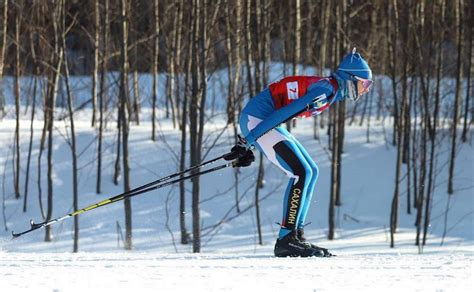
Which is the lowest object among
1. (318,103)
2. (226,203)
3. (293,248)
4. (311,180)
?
(226,203)

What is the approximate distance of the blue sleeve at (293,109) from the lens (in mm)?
6578

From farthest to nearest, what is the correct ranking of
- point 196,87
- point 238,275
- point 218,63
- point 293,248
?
1. point 218,63
2. point 196,87
3. point 293,248
4. point 238,275

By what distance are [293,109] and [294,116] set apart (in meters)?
0.08

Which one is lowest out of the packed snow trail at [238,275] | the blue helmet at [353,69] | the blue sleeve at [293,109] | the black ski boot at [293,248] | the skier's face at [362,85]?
the black ski boot at [293,248]

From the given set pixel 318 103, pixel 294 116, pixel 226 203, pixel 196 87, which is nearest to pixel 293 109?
pixel 294 116

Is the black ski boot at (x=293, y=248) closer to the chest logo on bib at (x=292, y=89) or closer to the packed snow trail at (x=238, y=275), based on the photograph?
the packed snow trail at (x=238, y=275)

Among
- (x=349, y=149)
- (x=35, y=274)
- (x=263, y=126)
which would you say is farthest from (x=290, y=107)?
(x=349, y=149)

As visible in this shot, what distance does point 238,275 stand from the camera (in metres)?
5.04

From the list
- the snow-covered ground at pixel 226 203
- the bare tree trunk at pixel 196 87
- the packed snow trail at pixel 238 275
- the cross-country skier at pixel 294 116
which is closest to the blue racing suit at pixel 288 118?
the cross-country skier at pixel 294 116

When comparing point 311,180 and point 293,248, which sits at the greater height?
point 311,180

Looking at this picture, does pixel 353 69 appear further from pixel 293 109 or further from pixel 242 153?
pixel 242 153

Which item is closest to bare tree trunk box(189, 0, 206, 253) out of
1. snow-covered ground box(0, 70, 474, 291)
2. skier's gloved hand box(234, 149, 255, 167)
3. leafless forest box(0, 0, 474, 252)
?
leafless forest box(0, 0, 474, 252)

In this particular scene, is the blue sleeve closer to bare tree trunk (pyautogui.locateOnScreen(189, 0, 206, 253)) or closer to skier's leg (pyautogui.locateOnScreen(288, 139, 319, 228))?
skier's leg (pyautogui.locateOnScreen(288, 139, 319, 228))

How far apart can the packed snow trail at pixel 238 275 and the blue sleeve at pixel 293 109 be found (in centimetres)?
108
